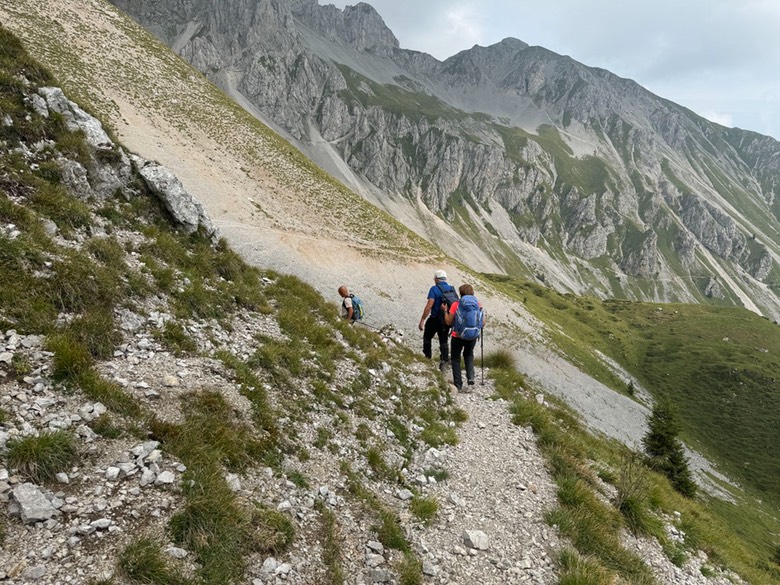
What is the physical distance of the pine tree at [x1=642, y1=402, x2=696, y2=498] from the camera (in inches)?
1266

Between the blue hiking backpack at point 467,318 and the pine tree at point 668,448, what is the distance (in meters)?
27.7

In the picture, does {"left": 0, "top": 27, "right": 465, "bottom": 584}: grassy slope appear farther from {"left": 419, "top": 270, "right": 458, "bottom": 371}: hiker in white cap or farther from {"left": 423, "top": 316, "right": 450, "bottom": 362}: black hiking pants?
{"left": 419, "top": 270, "right": 458, "bottom": 371}: hiker in white cap

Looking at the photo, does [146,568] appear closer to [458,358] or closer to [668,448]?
[458,358]

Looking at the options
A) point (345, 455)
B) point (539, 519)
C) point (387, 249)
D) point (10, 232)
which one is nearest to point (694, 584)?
point (539, 519)

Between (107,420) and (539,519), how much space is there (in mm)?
8842

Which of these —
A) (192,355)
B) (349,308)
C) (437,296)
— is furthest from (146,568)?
(349,308)

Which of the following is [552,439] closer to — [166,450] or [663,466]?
[166,450]

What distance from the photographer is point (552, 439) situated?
41.4 ft

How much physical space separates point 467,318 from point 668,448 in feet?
109

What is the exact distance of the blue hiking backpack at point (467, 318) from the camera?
14.3 meters

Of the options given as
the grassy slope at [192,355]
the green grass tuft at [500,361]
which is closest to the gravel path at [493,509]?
the grassy slope at [192,355]

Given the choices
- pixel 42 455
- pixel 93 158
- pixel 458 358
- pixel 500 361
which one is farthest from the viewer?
pixel 500 361

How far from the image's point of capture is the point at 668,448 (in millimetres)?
35469

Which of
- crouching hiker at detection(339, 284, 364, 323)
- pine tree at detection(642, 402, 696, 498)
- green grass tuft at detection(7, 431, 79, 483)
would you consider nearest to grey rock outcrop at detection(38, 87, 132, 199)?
crouching hiker at detection(339, 284, 364, 323)
